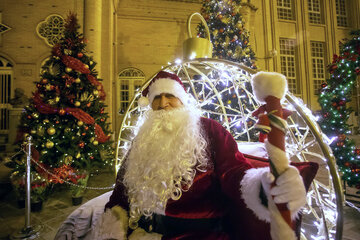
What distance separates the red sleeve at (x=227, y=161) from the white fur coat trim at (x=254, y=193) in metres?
0.10

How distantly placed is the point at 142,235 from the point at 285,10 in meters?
17.2

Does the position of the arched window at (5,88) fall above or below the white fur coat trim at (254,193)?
above

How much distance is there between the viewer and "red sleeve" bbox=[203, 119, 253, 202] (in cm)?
127

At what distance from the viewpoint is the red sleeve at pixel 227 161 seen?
4.15 feet

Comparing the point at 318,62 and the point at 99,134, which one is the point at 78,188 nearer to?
the point at 99,134

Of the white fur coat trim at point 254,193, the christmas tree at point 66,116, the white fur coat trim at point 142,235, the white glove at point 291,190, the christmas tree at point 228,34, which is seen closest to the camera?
the white glove at point 291,190

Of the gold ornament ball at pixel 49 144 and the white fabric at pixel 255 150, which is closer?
the white fabric at pixel 255 150

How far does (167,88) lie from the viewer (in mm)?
1809

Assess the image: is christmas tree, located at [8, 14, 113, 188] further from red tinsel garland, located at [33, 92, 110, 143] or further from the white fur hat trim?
the white fur hat trim

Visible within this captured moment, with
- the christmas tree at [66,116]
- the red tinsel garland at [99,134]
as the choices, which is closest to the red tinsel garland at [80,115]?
the christmas tree at [66,116]

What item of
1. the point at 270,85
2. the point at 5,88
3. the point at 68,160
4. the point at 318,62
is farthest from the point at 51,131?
the point at 318,62

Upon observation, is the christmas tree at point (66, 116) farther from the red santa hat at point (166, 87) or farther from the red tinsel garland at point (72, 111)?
the red santa hat at point (166, 87)

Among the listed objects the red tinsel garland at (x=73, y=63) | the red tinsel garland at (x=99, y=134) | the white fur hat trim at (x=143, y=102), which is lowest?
the red tinsel garland at (x=99, y=134)

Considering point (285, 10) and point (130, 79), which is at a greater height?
point (285, 10)
